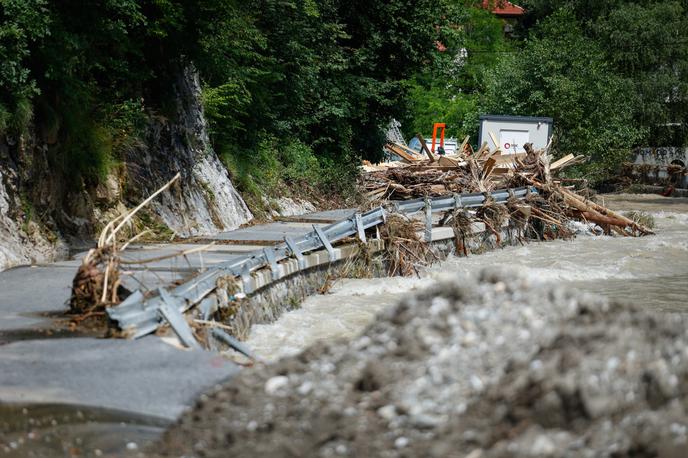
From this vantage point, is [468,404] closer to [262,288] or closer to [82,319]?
[82,319]

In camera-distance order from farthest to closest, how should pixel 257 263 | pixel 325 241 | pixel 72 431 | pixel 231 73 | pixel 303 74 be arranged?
pixel 303 74
pixel 231 73
pixel 325 241
pixel 257 263
pixel 72 431

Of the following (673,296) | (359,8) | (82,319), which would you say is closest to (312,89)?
(359,8)

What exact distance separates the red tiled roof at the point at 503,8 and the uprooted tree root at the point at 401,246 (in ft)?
224

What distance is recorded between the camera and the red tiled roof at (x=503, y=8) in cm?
8419

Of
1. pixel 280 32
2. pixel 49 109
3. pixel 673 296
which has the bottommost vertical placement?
pixel 673 296

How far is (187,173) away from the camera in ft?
57.1

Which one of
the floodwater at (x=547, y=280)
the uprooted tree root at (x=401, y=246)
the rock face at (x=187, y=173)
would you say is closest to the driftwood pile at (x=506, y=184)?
the floodwater at (x=547, y=280)

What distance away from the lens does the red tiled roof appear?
84.2 meters

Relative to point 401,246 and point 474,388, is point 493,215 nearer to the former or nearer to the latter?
point 401,246

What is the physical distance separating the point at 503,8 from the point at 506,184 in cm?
6534

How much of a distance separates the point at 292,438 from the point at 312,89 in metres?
22.2

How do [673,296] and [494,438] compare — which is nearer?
[494,438]

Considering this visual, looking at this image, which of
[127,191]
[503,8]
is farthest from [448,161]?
[503,8]

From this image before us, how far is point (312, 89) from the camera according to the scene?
26.8 m
